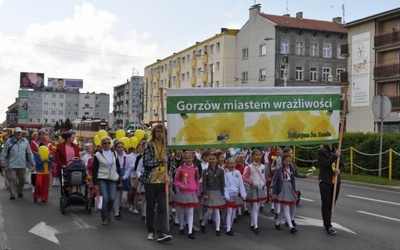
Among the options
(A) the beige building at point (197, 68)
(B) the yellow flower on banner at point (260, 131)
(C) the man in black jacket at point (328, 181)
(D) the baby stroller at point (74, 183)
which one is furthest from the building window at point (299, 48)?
(C) the man in black jacket at point (328, 181)

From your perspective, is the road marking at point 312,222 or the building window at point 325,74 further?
the building window at point 325,74

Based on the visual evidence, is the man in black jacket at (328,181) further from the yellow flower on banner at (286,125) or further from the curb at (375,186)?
the curb at (375,186)

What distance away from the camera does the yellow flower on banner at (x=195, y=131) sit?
9578mm

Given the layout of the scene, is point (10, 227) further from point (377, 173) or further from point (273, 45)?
point (273, 45)

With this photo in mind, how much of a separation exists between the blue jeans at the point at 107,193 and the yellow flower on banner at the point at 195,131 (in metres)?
1.77

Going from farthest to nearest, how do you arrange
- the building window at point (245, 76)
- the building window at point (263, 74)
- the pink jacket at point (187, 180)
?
the building window at point (245, 76), the building window at point (263, 74), the pink jacket at point (187, 180)

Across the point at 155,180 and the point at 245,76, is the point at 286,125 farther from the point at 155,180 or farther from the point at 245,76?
the point at 245,76

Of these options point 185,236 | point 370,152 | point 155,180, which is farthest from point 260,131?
point 370,152

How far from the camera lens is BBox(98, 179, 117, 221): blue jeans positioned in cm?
1017

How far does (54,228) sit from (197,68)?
69.9m

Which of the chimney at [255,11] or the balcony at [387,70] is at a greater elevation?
the chimney at [255,11]

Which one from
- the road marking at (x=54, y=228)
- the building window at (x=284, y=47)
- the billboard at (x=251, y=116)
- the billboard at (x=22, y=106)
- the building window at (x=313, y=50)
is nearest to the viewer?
the road marking at (x=54, y=228)

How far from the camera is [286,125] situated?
33.7 feet

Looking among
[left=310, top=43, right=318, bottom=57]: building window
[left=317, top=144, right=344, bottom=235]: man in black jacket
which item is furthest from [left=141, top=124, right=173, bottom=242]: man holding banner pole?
[left=310, top=43, right=318, bottom=57]: building window
